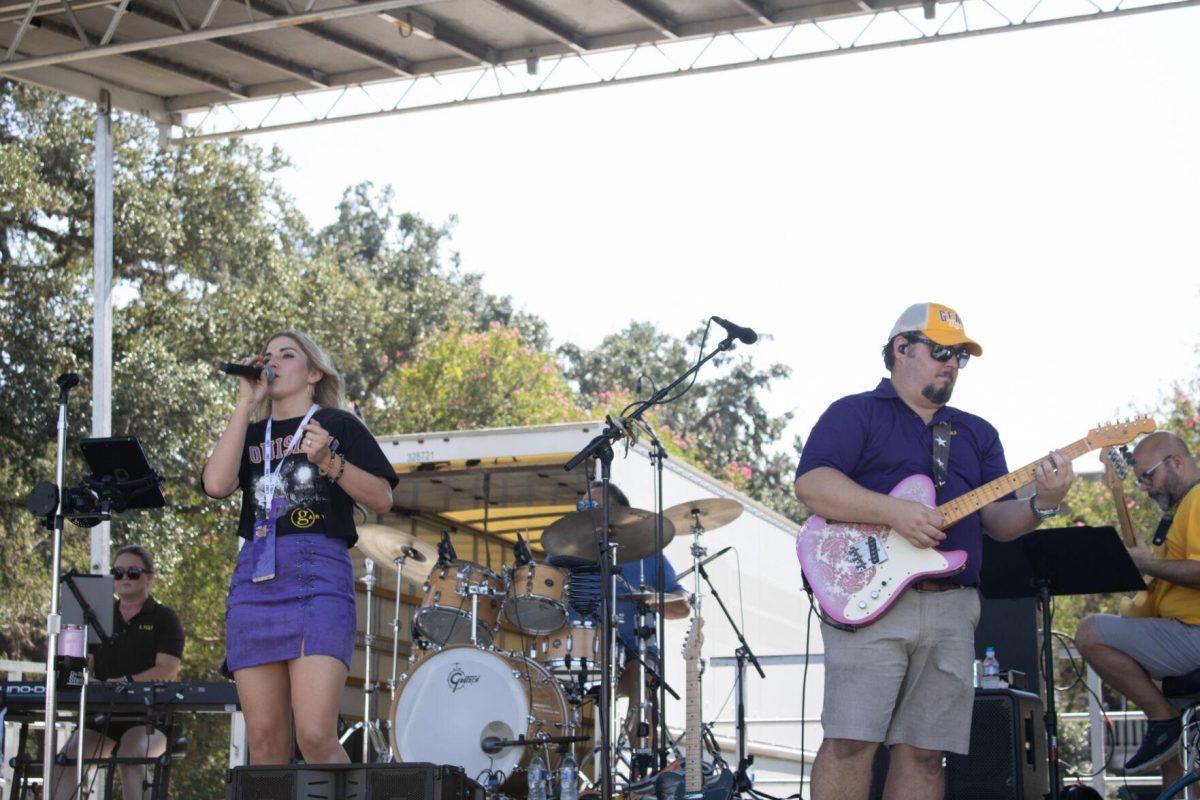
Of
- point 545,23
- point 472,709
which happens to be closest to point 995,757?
point 472,709

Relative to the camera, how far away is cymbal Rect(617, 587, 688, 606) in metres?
8.83

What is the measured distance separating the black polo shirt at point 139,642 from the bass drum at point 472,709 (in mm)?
1384

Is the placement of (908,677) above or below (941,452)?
below

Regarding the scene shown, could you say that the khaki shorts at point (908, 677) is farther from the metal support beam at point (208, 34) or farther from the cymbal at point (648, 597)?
the metal support beam at point (208, 34)

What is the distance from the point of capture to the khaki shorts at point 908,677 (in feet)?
15.2

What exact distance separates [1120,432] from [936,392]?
640mm

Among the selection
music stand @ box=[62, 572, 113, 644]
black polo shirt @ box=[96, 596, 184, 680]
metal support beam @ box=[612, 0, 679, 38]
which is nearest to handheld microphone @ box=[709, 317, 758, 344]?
music stand @ box=[62, 572, 113, 644]

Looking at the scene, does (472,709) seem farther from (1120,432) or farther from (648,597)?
(1120,432)

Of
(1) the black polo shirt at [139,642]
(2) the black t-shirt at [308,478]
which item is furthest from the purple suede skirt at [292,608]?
(1) the black polo shirt at [139,642]

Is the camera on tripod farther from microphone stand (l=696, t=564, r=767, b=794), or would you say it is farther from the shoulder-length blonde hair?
microphone stand (l=696, t=564, r=767, b=794)

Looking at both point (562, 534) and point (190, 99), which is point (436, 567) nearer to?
point (562, 534)

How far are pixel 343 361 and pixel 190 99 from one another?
12822 millimetres

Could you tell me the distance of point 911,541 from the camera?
4.64 metres

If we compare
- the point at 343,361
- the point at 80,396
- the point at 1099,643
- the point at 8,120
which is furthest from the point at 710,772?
the point at 343,361
